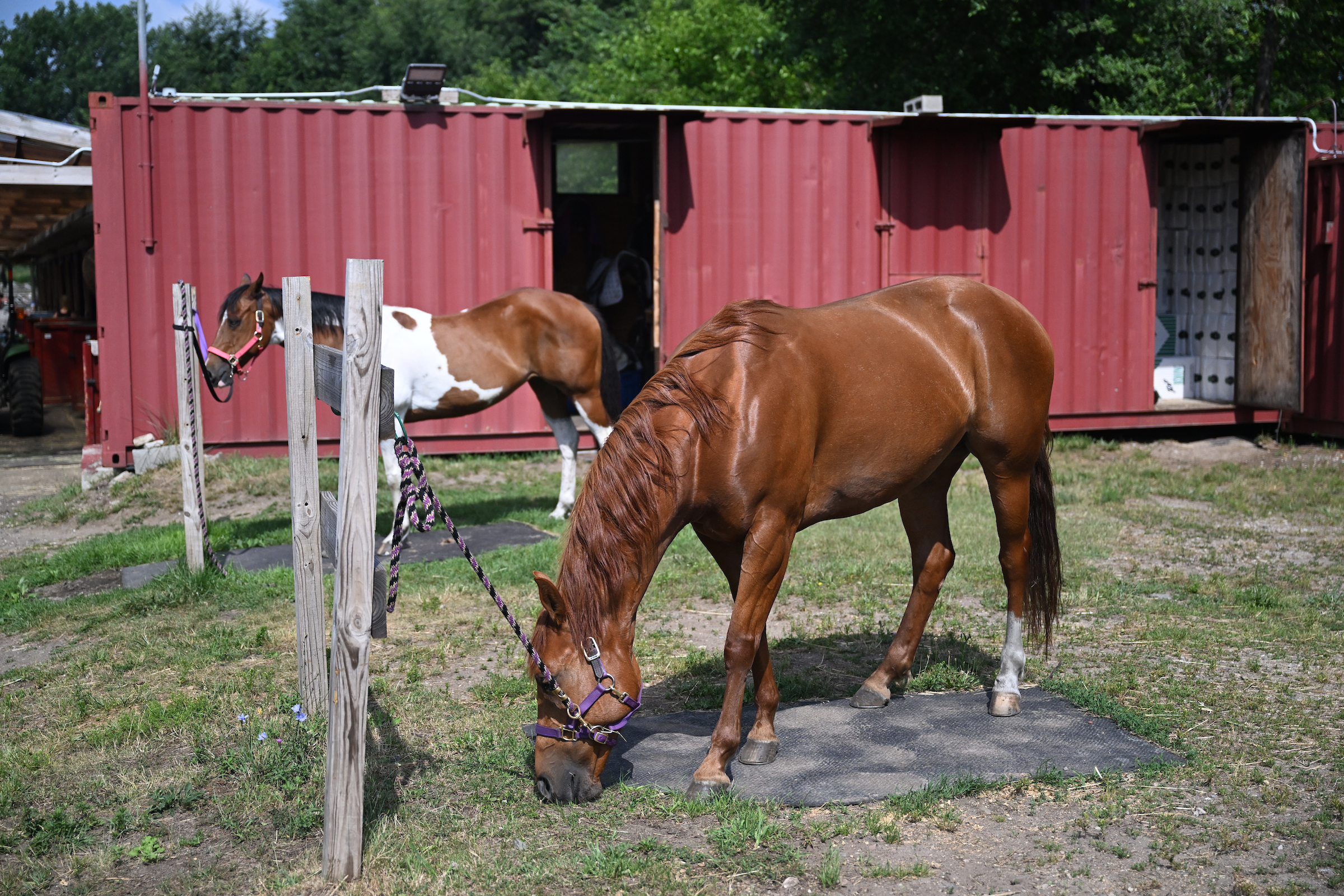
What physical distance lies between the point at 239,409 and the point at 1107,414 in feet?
27.6

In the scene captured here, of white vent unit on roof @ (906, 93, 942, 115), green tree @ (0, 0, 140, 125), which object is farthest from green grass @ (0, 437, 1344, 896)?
green tree @ (0, 0, 140, 125)

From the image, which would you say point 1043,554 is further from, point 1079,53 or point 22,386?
point 1079,53

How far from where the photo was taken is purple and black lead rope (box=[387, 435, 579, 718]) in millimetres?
3143

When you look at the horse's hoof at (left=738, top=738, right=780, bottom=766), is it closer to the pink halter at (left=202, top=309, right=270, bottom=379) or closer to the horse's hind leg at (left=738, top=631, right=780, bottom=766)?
the horse's hind leg at (left=738, top=631, right=780, bottom=766)

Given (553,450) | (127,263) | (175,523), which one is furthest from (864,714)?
(127,263)

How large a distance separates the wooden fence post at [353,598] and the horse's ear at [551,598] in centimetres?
46

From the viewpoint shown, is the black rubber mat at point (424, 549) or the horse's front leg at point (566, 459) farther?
the horse's front leg at point (566, 459)

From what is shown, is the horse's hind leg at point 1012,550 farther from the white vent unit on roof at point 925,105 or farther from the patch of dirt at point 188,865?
the white vent unit on roof at point 925,105

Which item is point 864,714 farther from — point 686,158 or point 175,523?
point 686,158

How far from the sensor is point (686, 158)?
10.2 meters

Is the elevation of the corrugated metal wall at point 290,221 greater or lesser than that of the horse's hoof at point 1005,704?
greater

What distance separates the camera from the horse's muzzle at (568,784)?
3244 millimetres

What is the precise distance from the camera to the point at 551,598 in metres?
3.10

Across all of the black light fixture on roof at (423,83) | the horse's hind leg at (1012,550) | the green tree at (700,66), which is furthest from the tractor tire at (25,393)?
the green tree at (700,66)
